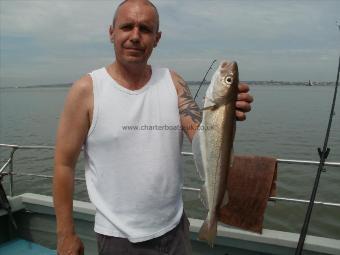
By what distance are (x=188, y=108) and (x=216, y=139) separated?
0.34m

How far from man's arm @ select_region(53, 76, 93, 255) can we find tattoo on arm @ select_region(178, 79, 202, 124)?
631 mm

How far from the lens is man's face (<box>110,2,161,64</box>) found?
8.37 ft

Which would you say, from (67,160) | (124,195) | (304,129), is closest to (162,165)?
(124,195)

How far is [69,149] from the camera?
2600 millimetres

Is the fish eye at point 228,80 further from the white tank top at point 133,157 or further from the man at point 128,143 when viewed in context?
the white tank top at point 133,157

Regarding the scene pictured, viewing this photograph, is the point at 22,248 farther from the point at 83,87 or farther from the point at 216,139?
the point at 216,139

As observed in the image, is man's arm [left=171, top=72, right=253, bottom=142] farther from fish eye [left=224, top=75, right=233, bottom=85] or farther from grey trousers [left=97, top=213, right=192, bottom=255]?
grey trousers [left=97, top=213, right=192, bottom=255]

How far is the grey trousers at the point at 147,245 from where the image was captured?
265cm

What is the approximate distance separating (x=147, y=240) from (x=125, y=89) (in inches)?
41.2

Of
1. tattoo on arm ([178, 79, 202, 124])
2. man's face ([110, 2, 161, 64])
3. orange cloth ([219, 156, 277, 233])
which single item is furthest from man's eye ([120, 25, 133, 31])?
orange cloth ([219, 156, 277, 233])

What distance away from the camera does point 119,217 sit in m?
2.61

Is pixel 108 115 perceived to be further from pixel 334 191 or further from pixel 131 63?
pixel 334 191

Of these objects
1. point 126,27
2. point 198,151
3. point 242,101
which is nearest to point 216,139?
point 198,151

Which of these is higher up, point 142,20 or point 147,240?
point 142,20
